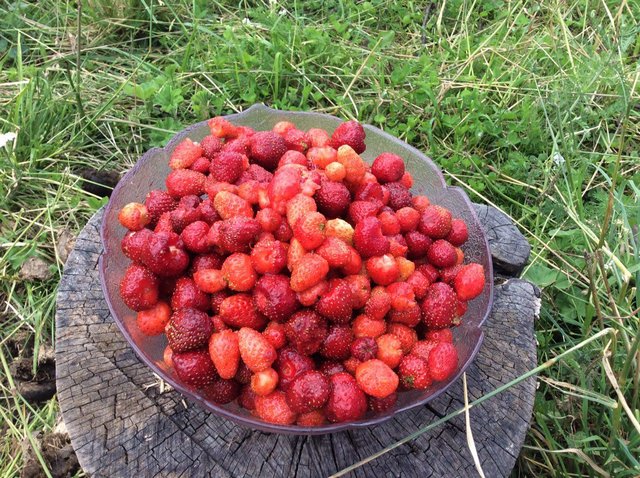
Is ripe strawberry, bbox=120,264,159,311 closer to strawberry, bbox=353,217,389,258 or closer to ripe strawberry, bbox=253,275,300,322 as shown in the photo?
ripe strawberry, bbox=253,275,300,322

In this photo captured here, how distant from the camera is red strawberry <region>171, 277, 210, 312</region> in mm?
1421

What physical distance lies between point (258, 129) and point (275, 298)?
98cm

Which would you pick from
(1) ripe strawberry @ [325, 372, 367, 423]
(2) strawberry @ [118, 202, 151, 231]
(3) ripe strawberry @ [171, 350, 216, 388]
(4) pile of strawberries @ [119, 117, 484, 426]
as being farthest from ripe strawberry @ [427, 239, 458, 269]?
(2) strawberry @ [118, 202, 151, 231]

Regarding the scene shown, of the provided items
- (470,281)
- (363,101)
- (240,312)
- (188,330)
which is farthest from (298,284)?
(363,101)

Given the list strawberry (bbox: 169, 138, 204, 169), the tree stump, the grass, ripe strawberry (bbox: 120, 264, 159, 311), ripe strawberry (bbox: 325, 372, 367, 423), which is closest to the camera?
ripe strawberry (bbox: 325, 372, 367, 423)

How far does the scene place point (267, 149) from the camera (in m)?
1.72

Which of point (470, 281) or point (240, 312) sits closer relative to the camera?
point (240, 312)

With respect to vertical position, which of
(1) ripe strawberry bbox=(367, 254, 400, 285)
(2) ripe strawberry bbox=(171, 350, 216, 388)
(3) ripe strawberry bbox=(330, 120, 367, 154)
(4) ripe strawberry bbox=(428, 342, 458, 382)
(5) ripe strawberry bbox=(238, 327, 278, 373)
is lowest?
(2) ripe strawberry bbox=(171, 350, 216, 388)

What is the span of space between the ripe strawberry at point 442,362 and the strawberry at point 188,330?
573 millimetres

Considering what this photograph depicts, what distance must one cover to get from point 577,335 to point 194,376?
161cm

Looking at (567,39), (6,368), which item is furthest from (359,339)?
(567,39)

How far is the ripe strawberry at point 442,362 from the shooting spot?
1371mm

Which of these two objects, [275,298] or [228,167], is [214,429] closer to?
[275,298]

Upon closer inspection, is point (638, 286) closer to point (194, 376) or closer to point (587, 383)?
point (587, 383)
